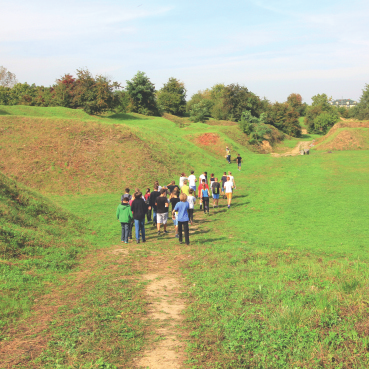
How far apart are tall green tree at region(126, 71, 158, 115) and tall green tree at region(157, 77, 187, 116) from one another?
887 centimetres

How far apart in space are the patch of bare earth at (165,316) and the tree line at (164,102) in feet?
123

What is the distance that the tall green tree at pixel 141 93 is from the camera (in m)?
55.8

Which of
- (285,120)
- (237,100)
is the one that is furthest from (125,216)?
(285,120)

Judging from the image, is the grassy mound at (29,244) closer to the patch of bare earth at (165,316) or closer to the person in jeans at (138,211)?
the person in jeans at (138,211)

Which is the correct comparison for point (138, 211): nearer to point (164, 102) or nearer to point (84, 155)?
point (84, 155)

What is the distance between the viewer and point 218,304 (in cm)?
673

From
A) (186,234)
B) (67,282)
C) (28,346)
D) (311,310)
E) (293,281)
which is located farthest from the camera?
(186,234)

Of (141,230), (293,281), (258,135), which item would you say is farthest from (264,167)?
(293,281)

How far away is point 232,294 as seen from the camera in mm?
7164

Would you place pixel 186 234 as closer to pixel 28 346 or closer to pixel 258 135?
pixel 28 346

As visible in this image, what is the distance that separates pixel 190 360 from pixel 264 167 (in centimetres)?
3005

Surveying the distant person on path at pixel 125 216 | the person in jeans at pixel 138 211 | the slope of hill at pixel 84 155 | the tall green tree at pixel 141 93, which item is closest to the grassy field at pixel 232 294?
the distant person on path at pixel 125 216

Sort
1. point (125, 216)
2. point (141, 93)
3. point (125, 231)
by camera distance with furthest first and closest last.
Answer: point (141, 93), point (125, 231), point (125, 216)

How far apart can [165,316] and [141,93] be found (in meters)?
53.1
